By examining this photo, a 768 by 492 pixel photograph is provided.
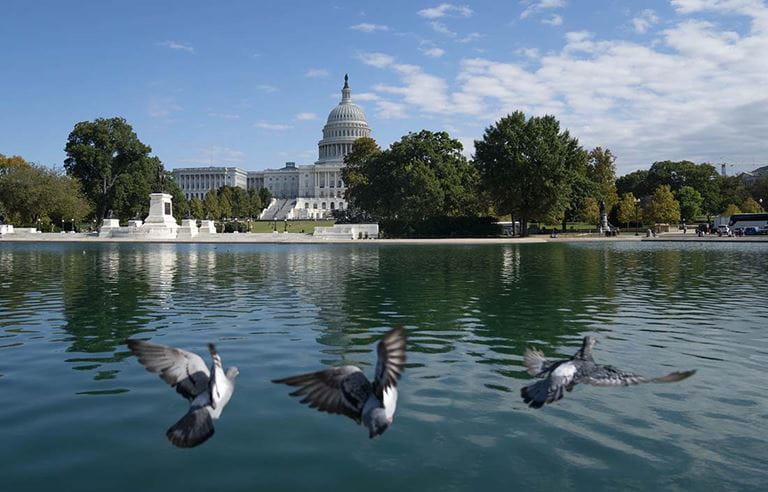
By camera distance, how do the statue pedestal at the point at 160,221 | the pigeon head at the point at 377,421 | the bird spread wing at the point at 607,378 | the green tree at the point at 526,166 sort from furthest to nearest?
the statue pedestal at the point at 160,221 < the green tree at the point at 526,166 < the bird spread wing at the point at 607,378 < the pigeon head at the point at 377,421

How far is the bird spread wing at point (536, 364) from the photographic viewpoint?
17.7 ft

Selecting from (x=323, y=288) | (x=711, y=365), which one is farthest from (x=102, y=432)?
(x=323, y=288)

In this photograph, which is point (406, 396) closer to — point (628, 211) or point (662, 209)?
point (662, 209)

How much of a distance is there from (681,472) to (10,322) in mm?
14624

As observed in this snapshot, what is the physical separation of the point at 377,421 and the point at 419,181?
72.1 metres

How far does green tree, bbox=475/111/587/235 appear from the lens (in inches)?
2835

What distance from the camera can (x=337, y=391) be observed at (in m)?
4.68

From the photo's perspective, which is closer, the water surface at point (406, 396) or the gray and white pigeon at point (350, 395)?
the gray and white pigeon at point (350, 395)

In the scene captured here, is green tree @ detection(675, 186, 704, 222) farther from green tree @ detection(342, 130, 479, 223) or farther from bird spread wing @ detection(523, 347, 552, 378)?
bird spread wing @ detection(523, 347, 552, 378)

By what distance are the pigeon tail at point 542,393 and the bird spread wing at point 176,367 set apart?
244 centimetres

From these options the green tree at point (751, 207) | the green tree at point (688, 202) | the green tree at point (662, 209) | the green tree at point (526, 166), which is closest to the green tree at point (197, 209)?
the green tree at point (526, 166)

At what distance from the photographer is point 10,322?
15.3 metres

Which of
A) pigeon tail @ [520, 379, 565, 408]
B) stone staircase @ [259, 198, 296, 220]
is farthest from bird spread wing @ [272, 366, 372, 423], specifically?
stone staircase @ [259, 198, 296, 220]

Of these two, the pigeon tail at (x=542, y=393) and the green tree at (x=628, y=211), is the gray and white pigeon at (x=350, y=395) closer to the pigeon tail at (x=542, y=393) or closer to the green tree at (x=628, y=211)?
the pigeon tail at (x=542, y=393)
